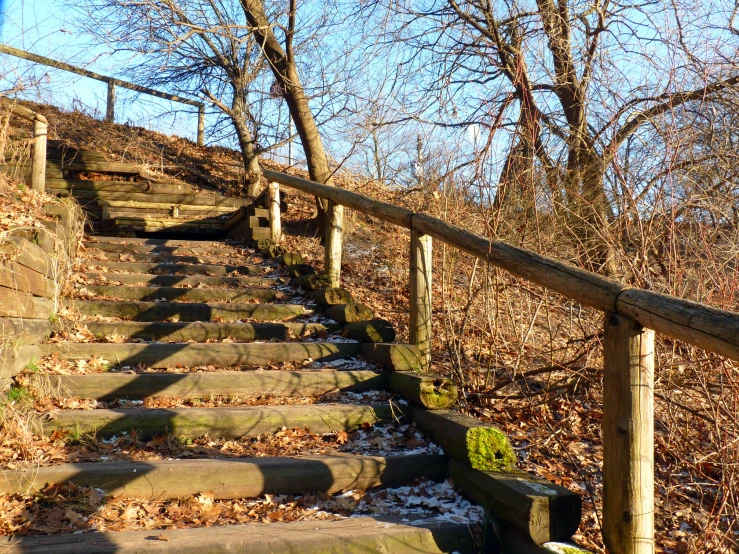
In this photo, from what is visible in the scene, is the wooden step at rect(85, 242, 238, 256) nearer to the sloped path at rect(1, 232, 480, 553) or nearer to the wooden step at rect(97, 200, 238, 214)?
the sloped path at rect(1, 232, 480, 553)

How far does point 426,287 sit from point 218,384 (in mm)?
1670

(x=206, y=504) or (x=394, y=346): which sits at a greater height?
(x=394, y=346)

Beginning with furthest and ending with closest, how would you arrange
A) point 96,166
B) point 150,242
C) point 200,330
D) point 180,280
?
point 96,166, point 150,242, point 180,280, point 200,330

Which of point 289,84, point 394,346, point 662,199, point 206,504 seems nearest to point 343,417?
point 394,346

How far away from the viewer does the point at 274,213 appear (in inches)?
321

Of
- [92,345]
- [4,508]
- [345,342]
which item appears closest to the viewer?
[4,508]

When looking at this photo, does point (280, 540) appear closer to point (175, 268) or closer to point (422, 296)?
point (422, 296)

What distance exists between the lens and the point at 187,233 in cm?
1004

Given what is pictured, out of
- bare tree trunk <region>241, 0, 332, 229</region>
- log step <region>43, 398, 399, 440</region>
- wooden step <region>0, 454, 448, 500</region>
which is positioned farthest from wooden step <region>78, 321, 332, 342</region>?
bare tree trunk <region>241, 0, 332, 229</region>

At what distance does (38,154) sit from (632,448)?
20.2 ft

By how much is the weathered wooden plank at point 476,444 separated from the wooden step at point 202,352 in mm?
1557

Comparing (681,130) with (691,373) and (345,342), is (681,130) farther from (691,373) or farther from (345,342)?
(345,342)

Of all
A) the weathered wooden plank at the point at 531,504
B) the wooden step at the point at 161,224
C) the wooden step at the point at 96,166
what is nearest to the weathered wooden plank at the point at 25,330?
the weathered wooden plank at the point at 531,504

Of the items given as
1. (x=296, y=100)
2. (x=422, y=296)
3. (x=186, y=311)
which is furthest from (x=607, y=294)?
(x=296, y=100)
